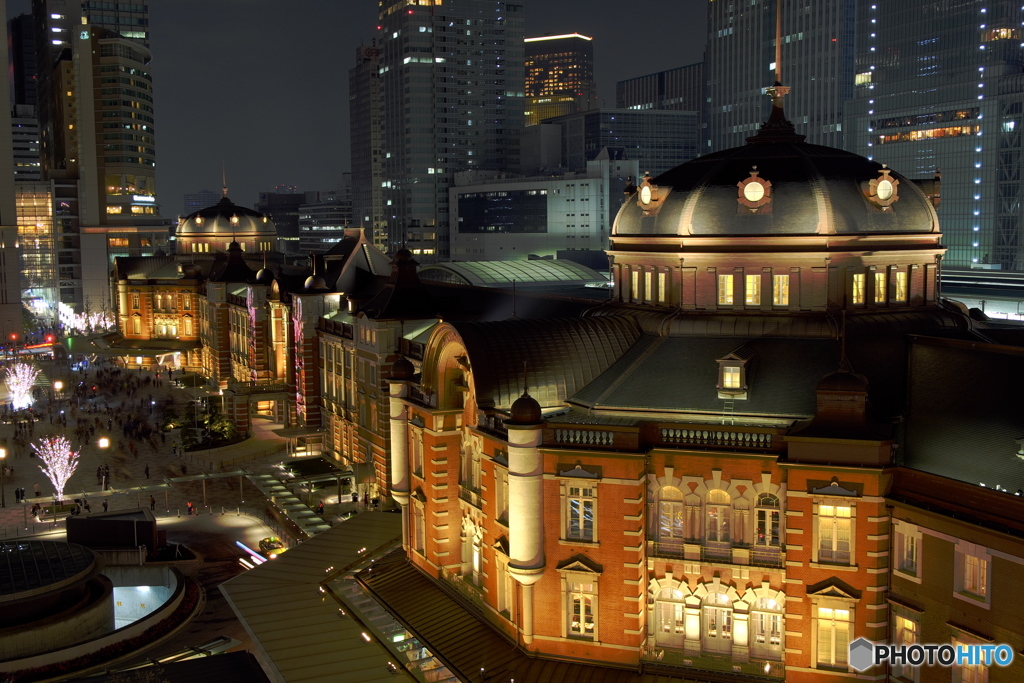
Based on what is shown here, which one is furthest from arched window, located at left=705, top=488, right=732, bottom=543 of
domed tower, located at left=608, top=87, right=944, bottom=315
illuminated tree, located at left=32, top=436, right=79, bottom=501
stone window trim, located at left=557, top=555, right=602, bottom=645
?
illuminated tree, located at left=32, top=436, right=79, bottom=501

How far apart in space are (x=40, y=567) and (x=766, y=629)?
35.8 m

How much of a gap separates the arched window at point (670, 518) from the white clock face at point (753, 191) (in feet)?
44.2

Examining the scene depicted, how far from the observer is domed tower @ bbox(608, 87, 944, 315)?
4631 cm

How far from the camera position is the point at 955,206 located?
155 metres

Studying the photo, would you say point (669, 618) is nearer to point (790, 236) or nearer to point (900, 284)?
point (790, 236)

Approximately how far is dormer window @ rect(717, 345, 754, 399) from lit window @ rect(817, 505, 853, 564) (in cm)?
640

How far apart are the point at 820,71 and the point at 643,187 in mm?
148842

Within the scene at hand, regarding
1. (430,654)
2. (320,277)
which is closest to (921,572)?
(430,654)

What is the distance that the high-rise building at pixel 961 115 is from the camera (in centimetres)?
14912

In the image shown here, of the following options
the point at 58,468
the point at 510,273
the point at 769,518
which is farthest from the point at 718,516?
the point at 510,273

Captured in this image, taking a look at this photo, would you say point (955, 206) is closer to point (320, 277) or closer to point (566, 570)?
point (320, 277)

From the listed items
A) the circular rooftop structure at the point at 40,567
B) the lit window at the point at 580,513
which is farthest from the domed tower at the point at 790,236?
the circular rooftop structure at the point at 40,567

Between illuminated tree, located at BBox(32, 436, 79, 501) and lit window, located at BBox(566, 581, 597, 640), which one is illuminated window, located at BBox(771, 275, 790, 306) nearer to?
lit window, located at BBox(566, 581, 597, 640)

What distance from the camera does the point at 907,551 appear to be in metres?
37.9
